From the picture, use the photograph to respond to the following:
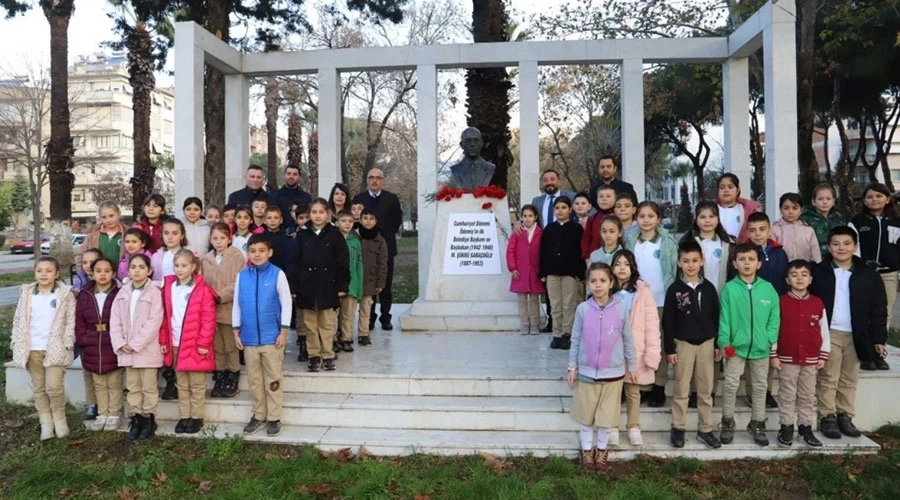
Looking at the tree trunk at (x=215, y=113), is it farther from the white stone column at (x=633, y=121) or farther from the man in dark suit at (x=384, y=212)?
the white stone column at (x=633, y=121)

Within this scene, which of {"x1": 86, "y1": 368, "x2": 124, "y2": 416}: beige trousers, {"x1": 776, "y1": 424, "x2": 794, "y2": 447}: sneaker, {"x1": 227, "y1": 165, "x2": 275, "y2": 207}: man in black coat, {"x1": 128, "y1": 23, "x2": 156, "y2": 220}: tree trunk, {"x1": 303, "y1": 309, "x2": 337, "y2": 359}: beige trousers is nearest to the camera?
{"x1": 776, "y1": 424, "x2": 794, "y2": 447}: sneaker

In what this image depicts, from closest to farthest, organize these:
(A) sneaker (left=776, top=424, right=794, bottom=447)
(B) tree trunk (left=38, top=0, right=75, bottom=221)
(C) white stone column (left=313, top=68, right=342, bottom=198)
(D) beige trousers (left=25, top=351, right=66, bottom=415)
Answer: (A) sneaker (left=776, top=424, right=794, bottom=447)
(D) beige trousers (left=25, top=351, right=66, bottom=415)
(C) white stone column (left=313, top=68, right=342, bottom=198)
(B) tree trunk (left=38, top=0, right=75, bottom=221)

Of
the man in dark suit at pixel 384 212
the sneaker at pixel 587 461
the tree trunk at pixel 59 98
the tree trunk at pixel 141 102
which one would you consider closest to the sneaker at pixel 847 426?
the sneaker at pixel 587 461

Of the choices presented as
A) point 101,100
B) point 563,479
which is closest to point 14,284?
point 563,479

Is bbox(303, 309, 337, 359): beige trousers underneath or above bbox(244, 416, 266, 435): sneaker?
above

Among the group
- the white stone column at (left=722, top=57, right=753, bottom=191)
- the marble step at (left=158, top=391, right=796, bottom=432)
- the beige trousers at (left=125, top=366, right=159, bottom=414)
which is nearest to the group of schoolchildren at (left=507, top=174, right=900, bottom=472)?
the marble step at (left=158, top=391, right=796, bottom=432)

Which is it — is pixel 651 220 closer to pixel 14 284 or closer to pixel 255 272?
pixel 255 272

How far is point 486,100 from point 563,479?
419 inches

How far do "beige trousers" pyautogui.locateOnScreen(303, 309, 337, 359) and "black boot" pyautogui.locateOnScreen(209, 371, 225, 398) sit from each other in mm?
775

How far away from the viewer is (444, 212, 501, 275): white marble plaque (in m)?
8.08

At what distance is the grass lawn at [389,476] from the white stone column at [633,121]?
17.9 ft

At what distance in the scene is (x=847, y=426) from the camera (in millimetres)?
4785

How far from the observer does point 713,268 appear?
5.03 m

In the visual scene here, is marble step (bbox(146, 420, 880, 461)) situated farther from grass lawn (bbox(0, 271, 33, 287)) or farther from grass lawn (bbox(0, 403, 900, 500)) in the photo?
grass lawn (bbox(0, 271, 33, 287))
